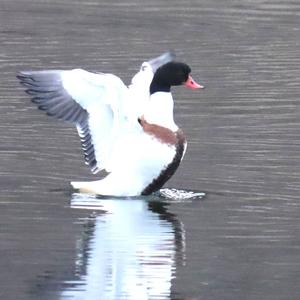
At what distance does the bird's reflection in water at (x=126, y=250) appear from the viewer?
1029 centimetres

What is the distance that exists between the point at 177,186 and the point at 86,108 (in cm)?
95

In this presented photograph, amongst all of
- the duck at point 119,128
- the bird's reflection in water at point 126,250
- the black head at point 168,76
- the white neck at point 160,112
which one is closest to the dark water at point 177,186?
the bird's reflection in water at point 126,250

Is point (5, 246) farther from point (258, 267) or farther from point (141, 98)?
point (141, 98)

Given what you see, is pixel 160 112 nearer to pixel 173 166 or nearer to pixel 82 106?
pixel 173 166

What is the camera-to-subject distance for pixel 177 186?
1354 centimetres

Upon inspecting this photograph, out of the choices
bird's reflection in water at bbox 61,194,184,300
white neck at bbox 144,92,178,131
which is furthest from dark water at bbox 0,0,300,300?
white neck at bbox 144,92,178,131

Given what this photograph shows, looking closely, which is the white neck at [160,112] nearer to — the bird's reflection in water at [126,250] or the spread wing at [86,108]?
the spread wing at [86,108]

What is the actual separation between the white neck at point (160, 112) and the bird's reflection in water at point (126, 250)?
60 centimetres

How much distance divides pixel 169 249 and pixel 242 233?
2.24ft

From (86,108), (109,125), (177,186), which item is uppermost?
(86,108)

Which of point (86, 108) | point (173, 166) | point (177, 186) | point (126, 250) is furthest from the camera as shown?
point (177, 186)

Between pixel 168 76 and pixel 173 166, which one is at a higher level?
pixel 168 76

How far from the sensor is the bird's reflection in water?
10289 mm

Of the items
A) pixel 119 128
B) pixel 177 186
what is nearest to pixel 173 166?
pixel 177 186
